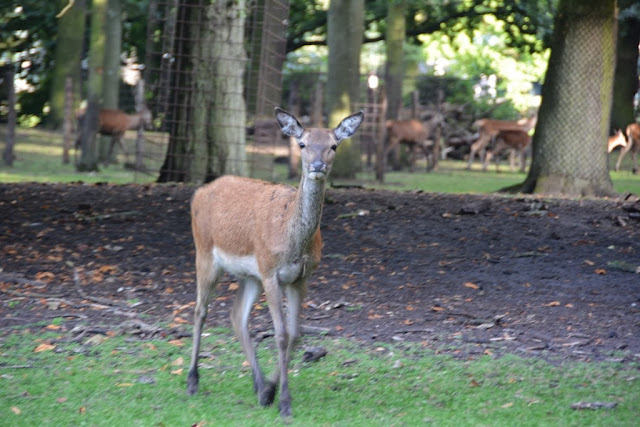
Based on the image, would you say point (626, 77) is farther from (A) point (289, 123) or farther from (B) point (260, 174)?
(A) point (289, 123)

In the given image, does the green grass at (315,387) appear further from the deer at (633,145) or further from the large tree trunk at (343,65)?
the deer at (633,145)

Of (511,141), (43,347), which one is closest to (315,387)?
(43,347)

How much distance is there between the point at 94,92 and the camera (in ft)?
67.3

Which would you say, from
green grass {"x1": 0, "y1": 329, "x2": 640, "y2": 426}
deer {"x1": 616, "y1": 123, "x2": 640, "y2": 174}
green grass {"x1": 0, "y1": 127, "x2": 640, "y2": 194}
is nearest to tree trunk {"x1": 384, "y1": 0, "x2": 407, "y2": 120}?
green grass {"x1": 0, "y1": 127, "x2": 640, "y2": 194}

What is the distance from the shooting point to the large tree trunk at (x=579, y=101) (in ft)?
44.1

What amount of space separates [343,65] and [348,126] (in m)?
14.0

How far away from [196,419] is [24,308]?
2.86 meters

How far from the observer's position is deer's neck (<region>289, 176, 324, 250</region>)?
582cm

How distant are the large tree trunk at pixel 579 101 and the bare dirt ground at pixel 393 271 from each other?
151 centimetres

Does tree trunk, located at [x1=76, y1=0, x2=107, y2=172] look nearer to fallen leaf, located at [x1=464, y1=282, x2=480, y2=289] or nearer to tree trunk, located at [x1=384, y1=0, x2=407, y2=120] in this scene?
tree trunk, located at [x1=384, y1=0, x2=407, y2=120]

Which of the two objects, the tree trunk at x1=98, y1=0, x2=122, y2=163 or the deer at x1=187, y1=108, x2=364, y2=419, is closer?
the deer at x1=187, y1=108, x2=364, y2=419

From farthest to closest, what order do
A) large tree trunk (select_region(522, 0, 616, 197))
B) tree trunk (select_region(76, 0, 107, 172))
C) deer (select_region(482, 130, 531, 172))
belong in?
deer (select_region(482, 130, 531, 172)) < tree trunk (select_region(76, 0, 107, 172)) < large tree trunk (select_region(522, 0, 616, 197))

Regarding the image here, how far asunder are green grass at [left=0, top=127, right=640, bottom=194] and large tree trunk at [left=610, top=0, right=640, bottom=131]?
3.78ft

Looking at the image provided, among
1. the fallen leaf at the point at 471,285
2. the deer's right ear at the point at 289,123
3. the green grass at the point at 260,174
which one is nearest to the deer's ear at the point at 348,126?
the deer's right ear at the point at 289,123
